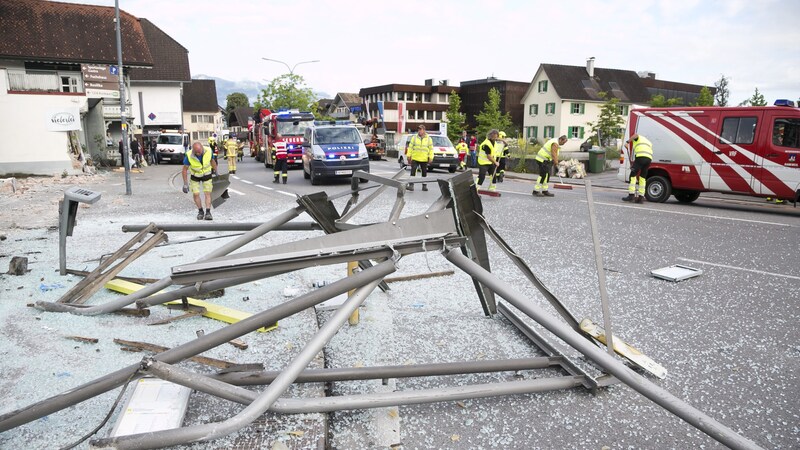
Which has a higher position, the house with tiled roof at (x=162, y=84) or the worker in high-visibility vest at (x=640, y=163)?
the house with tiled roof at (x=162, y=84)

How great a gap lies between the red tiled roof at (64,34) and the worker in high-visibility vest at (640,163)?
31.1m

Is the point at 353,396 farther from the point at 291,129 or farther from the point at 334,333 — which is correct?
the point at 291,129

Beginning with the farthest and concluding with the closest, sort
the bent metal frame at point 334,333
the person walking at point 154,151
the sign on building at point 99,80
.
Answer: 1. the person walking at point 154,151
2. the sign on building at point 99,80
3. the bent metal frame at point 334,333

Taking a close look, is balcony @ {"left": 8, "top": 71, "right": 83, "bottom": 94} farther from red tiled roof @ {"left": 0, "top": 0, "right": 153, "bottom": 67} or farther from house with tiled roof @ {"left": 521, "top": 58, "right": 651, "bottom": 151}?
house with tiled roof @ {"left": 521, "top": 58, "right": 651, "bottom": 151}

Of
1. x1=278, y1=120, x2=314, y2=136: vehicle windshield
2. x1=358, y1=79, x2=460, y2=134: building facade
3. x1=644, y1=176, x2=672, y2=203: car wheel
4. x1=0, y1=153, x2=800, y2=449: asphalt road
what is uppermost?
x1=358, y1=79, x2=460, y2=134: building facade

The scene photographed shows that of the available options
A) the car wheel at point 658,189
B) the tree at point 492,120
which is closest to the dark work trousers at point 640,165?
the car wheel at point 658,189

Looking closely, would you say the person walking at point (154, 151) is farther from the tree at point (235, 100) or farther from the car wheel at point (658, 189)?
the tree at point (235, 100)

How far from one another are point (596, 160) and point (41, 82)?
28316mm

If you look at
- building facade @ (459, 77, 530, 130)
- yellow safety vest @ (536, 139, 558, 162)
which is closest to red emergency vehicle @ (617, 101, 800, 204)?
yellow safety vest @ (536, 139, 558, 162)

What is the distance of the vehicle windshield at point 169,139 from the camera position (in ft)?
113

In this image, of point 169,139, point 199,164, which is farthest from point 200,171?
point 169,139

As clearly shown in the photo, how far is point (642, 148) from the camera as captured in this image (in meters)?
13.4

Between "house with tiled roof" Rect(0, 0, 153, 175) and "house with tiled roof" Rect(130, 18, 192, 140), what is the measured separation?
1087cm

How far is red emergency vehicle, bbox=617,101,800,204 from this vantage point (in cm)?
1194
